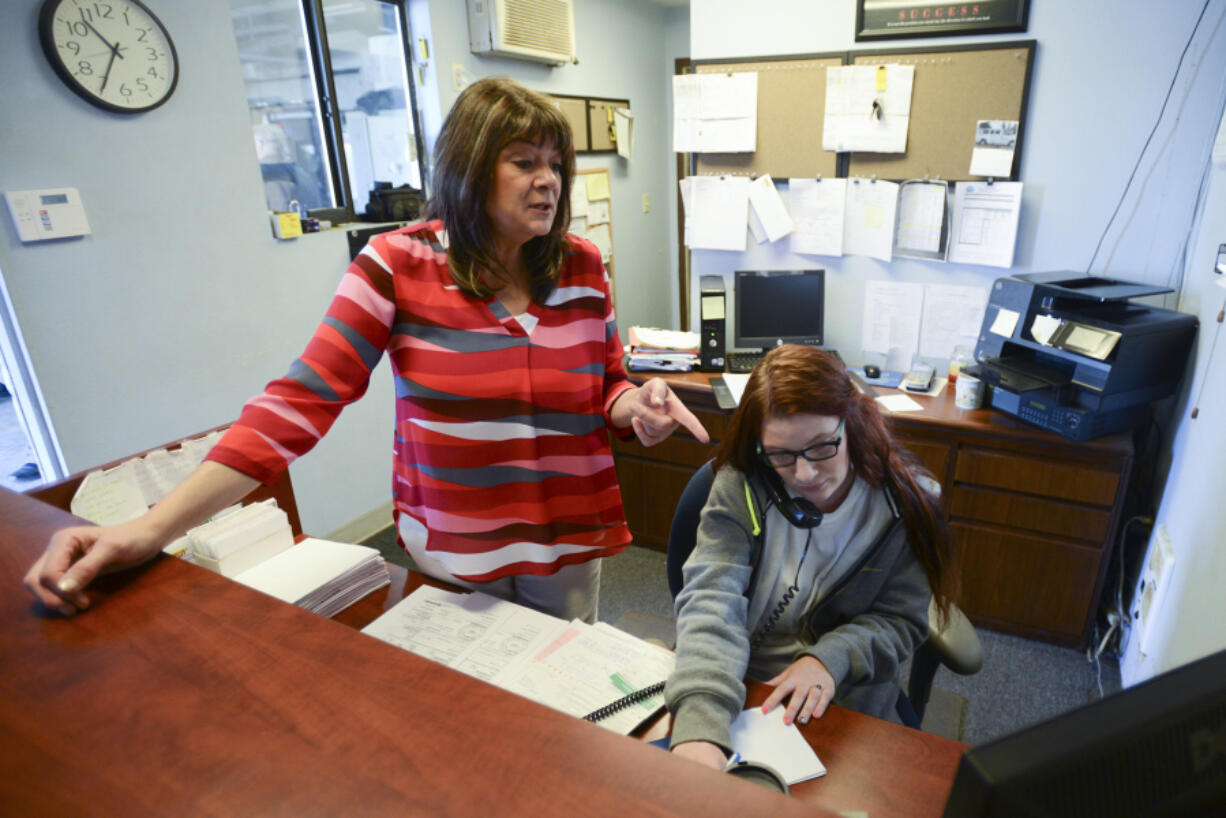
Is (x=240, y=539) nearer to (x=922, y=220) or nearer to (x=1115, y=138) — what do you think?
(x=922, y=220)

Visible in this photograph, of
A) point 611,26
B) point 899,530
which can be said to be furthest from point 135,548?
point 611,26

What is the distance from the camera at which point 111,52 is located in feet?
6.93

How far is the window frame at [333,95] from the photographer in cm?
293

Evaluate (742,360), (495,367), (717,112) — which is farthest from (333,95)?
(495,367)

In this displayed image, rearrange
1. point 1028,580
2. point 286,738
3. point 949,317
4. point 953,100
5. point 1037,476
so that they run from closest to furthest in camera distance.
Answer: point 286,738
point 1037,476
point 1028,580
point 953,100
point 949,317

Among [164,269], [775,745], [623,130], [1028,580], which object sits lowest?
[1028,580]

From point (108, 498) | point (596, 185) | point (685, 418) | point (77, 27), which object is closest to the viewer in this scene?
point (685, 418)

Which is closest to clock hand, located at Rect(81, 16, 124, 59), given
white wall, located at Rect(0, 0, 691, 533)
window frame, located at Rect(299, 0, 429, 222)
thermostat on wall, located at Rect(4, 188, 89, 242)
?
white wall, located at Rect(0, 0, 691, 533)

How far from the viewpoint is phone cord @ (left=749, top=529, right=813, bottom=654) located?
1230 millimetres

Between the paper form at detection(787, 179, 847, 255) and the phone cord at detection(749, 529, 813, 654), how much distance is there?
74.8 inches

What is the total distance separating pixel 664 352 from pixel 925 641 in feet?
5.76

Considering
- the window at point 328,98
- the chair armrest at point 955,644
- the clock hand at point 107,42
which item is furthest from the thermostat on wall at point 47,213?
the chair armrest at point 955,644

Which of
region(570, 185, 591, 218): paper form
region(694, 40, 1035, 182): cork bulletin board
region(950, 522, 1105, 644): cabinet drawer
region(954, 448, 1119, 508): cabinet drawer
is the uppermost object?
region(694, 40, 1035, 182): cork bulletin board

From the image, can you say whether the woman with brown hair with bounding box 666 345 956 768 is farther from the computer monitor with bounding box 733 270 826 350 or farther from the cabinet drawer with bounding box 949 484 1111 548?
the computer monitor with bounding box 733 270 826 350
